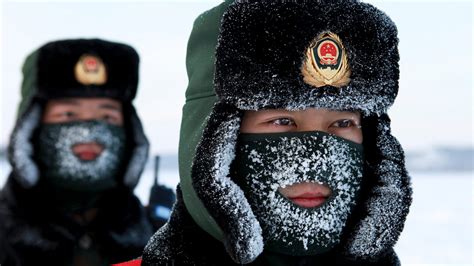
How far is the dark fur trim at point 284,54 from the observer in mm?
1646

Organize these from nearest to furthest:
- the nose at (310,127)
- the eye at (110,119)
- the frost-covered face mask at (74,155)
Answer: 1. the nose at (310,127)
2. the frost-covered face mask at (74,155)
3. the eye at (110,119)

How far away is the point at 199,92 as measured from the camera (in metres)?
1.78

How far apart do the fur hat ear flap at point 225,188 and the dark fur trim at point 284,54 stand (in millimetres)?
→ 66

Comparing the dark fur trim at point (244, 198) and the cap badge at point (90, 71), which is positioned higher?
the cap badge at point (90, 71)

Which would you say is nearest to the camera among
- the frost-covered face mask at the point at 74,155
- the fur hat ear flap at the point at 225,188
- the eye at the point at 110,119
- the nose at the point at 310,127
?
the fur hat ear flap at the point at 225,188

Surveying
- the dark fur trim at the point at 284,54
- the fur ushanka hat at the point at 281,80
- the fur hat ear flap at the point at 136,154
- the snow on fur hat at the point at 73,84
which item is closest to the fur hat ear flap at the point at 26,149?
the snow on fur hat at the point at 73,84

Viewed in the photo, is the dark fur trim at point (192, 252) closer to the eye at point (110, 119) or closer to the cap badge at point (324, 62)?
the cap badge at point (324, 62)

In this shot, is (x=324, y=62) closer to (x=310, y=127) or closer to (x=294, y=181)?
(x=310, y=127)

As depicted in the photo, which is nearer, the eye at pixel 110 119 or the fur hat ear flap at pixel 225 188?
the fur hat ear flap at pixel 225 188

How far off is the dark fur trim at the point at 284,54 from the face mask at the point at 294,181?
0.10 metres

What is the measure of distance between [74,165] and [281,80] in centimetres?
186

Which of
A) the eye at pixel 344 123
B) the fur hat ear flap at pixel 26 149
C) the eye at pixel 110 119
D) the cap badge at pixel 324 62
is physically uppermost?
the cap badge at pixel 324 62

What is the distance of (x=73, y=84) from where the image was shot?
3.34m

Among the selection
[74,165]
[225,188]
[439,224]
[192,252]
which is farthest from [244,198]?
[439,224]
